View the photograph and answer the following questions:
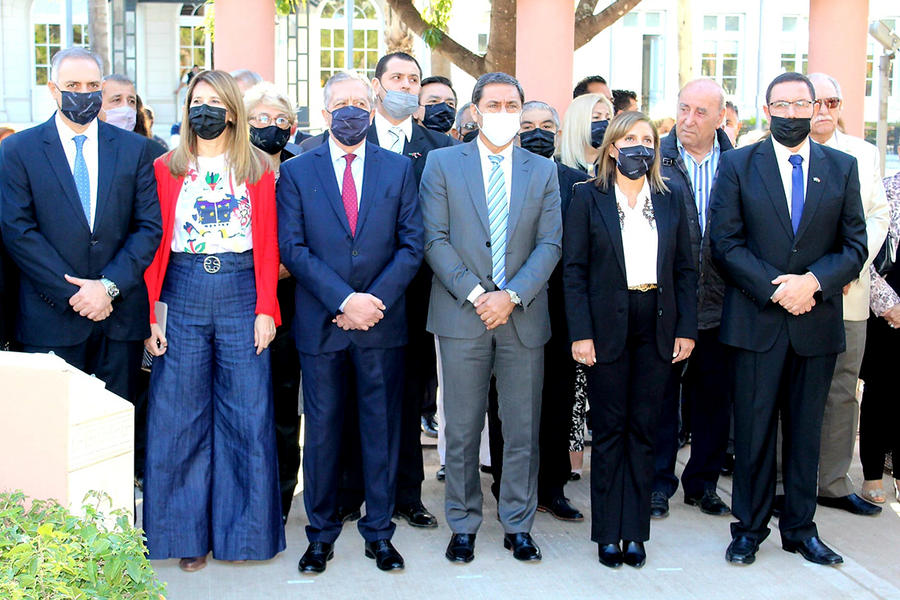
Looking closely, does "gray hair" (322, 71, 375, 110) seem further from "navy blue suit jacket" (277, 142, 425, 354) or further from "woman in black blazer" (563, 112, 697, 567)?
"woman in black blazer" (563, 112, 697, 567)

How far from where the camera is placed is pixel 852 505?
589 centimetres

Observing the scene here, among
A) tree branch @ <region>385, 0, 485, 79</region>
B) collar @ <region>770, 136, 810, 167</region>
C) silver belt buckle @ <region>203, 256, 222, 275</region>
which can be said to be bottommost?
silver belt buckle @ <region>203, 256, 222, 275</region>

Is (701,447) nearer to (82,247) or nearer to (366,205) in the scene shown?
(366,205)

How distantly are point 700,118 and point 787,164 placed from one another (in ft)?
3.14

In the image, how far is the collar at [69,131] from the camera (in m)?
4.75

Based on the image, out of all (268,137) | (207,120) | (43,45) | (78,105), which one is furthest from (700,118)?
(43,45)

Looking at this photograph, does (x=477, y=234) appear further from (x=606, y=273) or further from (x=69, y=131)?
(x=69, y=131)

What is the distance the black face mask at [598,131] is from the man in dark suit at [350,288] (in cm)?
138

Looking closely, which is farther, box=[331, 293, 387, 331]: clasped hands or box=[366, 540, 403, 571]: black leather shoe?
box=[366, 540, 403, 571]: black leather shoe

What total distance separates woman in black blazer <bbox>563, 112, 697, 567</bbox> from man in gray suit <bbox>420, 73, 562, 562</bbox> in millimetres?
176

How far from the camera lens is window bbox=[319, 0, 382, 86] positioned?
27.1m

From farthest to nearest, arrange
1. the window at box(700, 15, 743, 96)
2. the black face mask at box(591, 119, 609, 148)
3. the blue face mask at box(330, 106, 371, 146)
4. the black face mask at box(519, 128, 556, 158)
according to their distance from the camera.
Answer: the window at box(700, 15, 743, 96) < the black face mask at box(591, 119, 609, 148) < the black face mask at box(519, 128, 556, 158) < the blue face mask at box(330, 106, 371, 146)

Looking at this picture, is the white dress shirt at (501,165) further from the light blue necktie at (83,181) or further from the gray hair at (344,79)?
the light blue necktie at (83,181)

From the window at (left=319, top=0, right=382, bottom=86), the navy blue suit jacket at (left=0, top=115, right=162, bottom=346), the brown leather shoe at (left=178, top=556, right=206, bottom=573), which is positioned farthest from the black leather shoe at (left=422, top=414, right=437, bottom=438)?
the window at (left=319, top=0, right=382, bottom=86)
